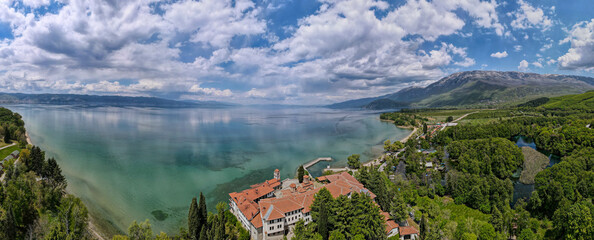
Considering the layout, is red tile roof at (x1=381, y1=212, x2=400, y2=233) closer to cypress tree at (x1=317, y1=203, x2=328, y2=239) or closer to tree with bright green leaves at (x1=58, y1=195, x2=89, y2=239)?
cypress tree at (x1=317, y1=203, x2=328, y2=239)

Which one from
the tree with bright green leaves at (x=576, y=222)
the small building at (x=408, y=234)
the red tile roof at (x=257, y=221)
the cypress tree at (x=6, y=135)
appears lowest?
the small building at (x=408, y=234)

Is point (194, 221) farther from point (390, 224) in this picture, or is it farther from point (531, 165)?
point (531, 165)

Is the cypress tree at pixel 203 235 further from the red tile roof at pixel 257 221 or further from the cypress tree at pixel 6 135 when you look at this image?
the cypress tree at pixel 6 135

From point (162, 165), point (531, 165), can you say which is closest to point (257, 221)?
point (162, 165)

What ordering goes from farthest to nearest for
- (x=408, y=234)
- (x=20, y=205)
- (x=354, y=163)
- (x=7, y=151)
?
(x=354, y=163) → (x=7, y=151) → (x=20, y=205) → (x=408, y=234)

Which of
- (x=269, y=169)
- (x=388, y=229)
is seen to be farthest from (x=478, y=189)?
(x=269, y=169)

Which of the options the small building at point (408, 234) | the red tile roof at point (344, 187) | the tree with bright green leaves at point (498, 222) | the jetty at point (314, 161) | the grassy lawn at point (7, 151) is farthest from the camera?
the jetty at point (314, 161)

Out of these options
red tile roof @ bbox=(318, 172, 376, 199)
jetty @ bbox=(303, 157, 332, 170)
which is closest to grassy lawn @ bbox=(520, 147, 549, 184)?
red tile roof @ bbox=(318, 172, 376, 199)

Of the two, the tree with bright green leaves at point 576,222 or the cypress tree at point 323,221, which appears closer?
the tree with bright green leaves at point 576,222

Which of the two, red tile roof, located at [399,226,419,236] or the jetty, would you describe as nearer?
red tile roof, located at [399,226,419,236]

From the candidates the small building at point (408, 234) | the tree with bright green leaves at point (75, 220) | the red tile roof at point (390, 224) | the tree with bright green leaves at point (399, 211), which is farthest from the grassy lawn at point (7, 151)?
the small building at point (408, 234)

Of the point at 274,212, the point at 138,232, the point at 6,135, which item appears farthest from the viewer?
the point at 6,135

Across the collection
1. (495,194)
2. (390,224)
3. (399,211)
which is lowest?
(390,224)
